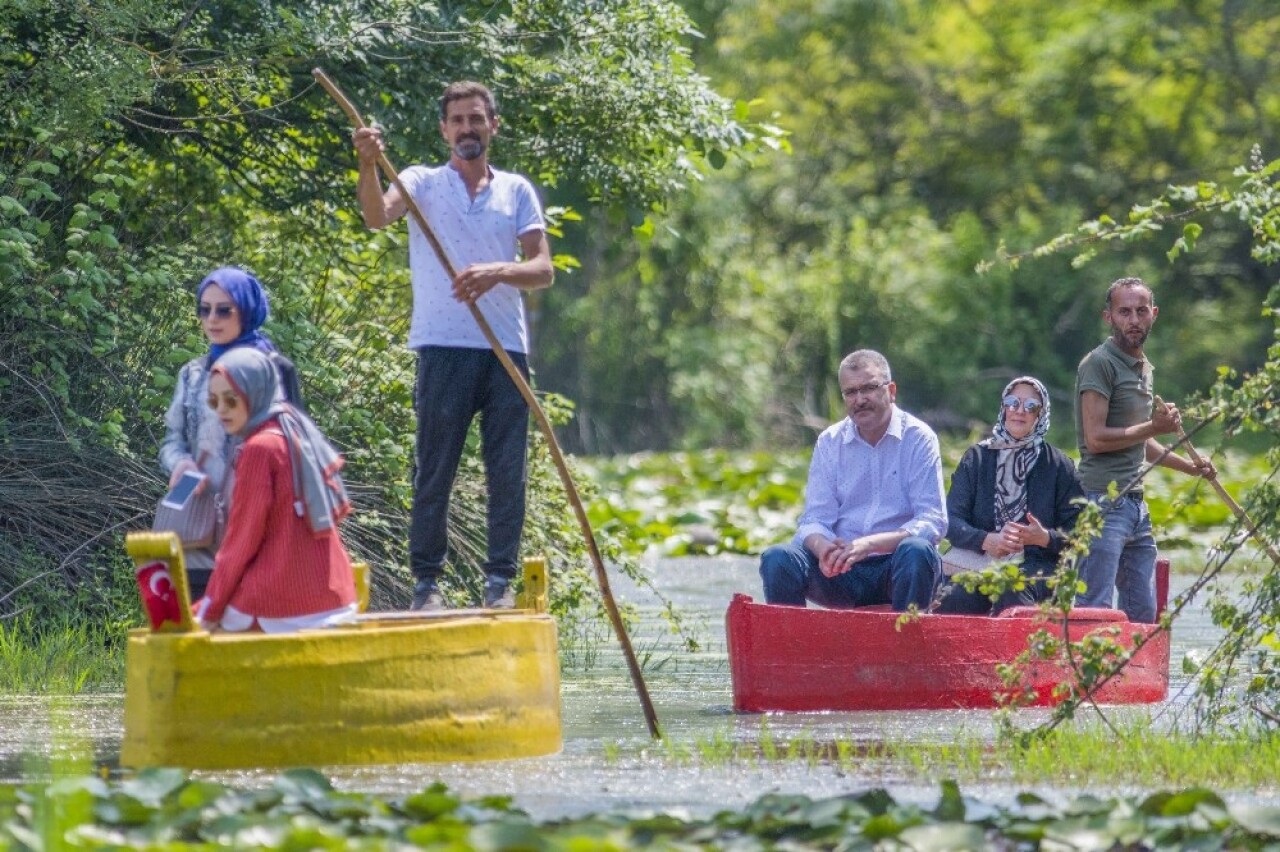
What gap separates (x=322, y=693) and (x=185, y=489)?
785mm

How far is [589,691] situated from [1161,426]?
2488mm

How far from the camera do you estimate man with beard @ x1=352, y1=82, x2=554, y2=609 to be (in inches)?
296

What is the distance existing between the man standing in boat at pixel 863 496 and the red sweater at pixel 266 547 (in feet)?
7.99

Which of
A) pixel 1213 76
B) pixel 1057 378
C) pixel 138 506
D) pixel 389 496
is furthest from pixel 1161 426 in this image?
pixel 1213 76

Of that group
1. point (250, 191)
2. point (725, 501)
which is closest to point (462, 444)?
point (250, 191)

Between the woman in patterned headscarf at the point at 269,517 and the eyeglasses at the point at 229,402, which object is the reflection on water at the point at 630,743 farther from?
the eyeglasses at the point at 229,402

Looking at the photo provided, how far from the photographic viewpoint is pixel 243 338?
6379 millimetres

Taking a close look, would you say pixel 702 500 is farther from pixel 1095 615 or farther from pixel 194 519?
pixel 194 519

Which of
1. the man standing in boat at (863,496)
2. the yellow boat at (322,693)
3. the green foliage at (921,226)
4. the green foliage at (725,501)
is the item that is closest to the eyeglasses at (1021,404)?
the man standing in boat at (863,496)

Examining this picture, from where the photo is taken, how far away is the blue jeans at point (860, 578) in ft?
26.1

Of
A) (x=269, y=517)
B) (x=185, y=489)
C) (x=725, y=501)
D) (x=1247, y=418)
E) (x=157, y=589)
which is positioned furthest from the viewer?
(x=725, y=501)

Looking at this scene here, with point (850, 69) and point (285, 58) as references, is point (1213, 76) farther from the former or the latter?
point (285, 58)

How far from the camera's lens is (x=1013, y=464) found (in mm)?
8398

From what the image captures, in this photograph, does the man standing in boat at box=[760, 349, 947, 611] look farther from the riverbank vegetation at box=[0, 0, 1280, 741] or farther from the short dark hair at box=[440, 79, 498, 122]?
the short dark hair at box=[440, 79, 498, 122]
